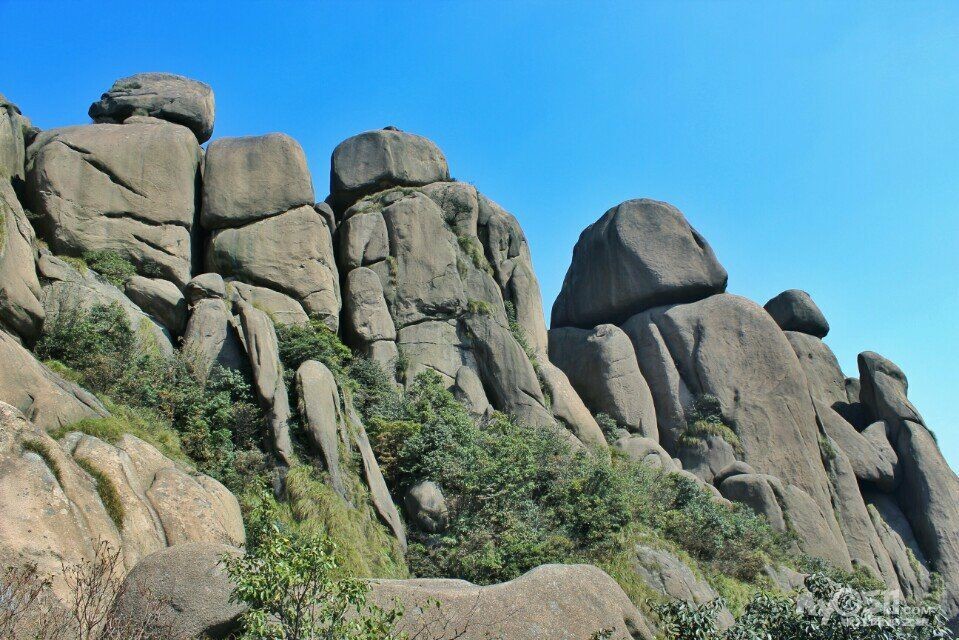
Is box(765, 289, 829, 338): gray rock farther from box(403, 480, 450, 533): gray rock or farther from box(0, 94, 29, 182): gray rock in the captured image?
box(0, 94, 29, 182): gray rock

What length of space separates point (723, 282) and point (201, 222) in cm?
2316

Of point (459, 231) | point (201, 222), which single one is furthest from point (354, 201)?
point (201, 222)

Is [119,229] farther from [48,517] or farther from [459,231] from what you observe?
[48,517]

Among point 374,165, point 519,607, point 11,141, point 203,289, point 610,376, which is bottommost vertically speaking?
point 519,607

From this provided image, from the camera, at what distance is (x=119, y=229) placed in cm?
2403

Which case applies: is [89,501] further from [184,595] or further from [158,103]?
[158,103]

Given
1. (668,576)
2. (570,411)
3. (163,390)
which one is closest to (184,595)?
(163,390)

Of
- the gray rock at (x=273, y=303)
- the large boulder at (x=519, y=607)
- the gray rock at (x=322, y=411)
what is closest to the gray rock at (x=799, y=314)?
the gray rock at (x=273, y=303)

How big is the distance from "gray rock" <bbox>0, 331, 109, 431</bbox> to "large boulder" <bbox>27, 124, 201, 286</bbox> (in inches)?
374

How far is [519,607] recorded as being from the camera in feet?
36.9

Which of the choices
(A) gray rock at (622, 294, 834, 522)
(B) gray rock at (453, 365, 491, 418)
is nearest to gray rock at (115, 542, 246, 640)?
(B) gray rock at (453, 365, 491, 418)

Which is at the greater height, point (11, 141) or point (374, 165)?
point (374, 165)

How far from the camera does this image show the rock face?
1038 centimetres

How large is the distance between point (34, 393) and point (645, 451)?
22228mm
